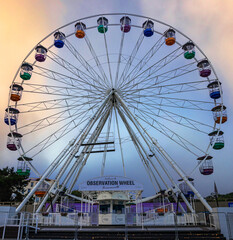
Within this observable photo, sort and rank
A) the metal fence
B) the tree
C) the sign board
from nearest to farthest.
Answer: the metal fence, the sign board, the tree

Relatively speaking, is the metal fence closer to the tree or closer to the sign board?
the sign board

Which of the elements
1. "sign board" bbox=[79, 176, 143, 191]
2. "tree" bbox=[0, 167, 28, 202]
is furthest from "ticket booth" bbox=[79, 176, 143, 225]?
"tree" bbox=[0, 167, 28, 202]

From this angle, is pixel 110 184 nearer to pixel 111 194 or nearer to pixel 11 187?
pixel 111 194

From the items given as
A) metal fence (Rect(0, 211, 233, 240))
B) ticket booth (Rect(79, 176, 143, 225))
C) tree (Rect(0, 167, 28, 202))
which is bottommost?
metal fence (Rect(0, 211, 233, 240))

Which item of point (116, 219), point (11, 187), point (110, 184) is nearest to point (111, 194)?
point (110, 184)

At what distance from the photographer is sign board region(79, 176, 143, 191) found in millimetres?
17705

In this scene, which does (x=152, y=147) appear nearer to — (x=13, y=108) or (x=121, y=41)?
(x=121, y=41)

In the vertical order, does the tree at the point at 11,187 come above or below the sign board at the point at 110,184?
above

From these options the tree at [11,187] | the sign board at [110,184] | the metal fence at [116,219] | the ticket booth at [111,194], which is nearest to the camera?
the metal fence at [116,219]

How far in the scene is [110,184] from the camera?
18.0 metres

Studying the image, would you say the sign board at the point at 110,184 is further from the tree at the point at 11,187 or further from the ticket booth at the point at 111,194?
the tree at the point at 11,187

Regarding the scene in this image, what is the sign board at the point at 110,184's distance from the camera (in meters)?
17.7

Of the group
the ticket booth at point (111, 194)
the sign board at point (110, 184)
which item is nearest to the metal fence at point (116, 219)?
the ticket booth at point (111, 194)

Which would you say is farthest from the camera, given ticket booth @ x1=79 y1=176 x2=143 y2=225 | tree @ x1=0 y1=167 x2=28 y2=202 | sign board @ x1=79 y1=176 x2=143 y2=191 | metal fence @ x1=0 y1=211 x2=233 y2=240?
tree @ x1=0 y1=167 x2=28 y2=202
